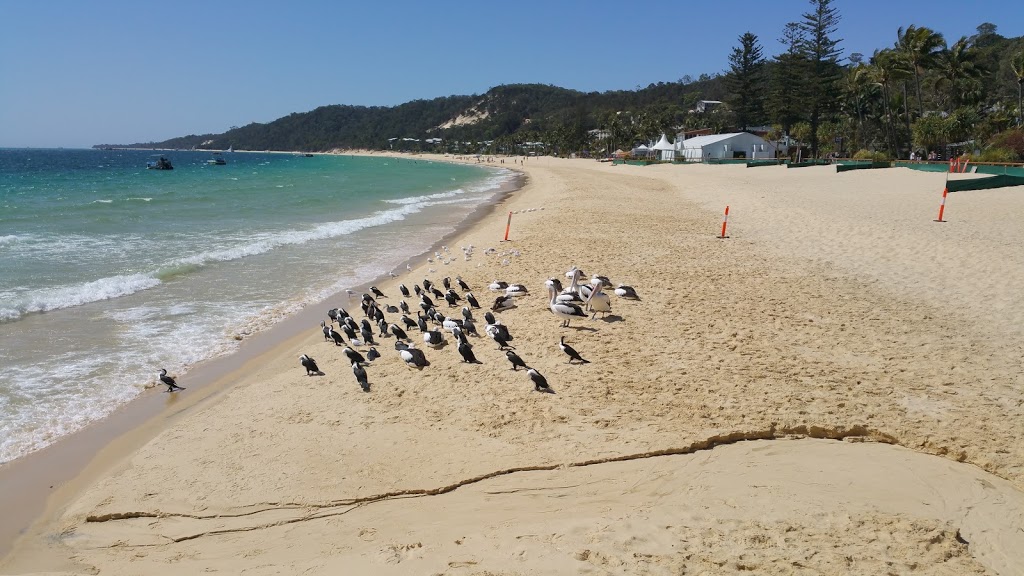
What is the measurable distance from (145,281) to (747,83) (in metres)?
71.8

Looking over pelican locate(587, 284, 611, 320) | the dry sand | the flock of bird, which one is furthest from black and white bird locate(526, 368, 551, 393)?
pelican locate(587, 284, 611, 320)

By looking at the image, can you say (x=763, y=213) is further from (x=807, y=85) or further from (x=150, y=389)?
(x=807, y=85)

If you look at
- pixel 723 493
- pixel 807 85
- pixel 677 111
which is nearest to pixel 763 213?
pixel 723 493

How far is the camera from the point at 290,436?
691 centimetres

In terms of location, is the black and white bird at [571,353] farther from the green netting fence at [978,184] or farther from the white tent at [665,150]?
the white tent at [665,150]

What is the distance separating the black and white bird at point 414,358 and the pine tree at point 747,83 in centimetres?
7227

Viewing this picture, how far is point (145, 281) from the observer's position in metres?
15.2

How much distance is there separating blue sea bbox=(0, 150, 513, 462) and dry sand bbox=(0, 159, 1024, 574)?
193 cm

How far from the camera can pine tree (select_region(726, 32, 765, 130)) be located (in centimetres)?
6950

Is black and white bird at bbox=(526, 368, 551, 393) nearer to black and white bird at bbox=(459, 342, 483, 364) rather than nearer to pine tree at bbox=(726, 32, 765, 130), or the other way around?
black and white bird at bbox=(459, 342, 483, 364)

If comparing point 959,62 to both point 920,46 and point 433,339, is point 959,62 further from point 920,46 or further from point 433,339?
point 433,339

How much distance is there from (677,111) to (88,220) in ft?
326

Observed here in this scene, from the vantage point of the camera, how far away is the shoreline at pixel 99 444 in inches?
236

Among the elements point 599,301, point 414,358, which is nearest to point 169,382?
point 414,358
